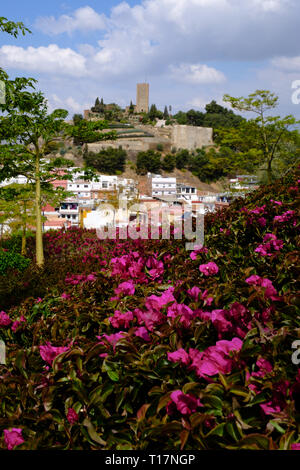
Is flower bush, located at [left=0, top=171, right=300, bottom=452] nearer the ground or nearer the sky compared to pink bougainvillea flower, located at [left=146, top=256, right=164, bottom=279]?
nearer the ground

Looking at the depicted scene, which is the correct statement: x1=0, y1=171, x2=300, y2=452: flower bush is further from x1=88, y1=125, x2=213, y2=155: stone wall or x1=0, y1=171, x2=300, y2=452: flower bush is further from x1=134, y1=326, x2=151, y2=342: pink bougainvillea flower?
x1=88, y1=125, x2=213, y2=155: stone wall

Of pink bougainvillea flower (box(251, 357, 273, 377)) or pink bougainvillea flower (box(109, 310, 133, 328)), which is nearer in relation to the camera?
pink bougainvillea flower (box(251, 357, 273, 377))

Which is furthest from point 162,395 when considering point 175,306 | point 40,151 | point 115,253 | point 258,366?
point 40,151

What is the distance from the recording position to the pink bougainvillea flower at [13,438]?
917 millimetres

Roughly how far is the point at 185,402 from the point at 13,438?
16.9 inches

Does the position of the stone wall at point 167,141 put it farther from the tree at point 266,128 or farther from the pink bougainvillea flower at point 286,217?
the pink bougainvillea flower at point 286,217

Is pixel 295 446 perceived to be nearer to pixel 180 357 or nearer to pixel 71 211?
pixel 180 357

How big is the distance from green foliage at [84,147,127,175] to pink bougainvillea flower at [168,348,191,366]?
6702 centimetres

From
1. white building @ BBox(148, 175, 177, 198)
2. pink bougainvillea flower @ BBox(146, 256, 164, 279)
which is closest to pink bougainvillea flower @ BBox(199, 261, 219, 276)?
pink bougainvillea flower @ BBox(146, 256, 164, 279)

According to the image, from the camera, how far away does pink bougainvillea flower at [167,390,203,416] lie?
0.90 m

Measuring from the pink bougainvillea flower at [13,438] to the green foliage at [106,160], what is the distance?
67098 mm

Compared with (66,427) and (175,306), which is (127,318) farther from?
(66,427)

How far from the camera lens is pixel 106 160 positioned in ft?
219

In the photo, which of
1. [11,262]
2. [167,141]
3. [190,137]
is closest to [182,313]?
[11,262]
